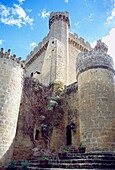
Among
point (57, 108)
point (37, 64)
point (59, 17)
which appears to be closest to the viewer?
point (57, 108)

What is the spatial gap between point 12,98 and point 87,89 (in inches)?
183

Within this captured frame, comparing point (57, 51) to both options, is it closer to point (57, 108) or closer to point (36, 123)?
point (57, 108)

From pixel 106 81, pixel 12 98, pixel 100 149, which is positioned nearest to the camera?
pixel 100 149

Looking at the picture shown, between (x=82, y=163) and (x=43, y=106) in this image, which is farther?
(x=43, y=106)

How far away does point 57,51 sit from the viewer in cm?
1866

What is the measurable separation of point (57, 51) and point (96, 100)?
9.25 metres

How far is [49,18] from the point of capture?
71.4 feet

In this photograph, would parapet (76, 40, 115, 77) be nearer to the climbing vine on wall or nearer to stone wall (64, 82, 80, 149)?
stone wall (64, 82, 80, 149)

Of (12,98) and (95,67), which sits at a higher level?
(95,67)

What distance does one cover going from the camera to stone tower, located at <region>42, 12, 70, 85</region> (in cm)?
1780

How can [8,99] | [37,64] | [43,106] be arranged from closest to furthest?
1. [8,99]
2. [43,106]
3. [37,64]


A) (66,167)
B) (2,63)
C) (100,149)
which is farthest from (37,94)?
(66,167)

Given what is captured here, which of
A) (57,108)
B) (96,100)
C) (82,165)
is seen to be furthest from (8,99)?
(82,165)

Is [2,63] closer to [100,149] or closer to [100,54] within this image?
[100,54]
